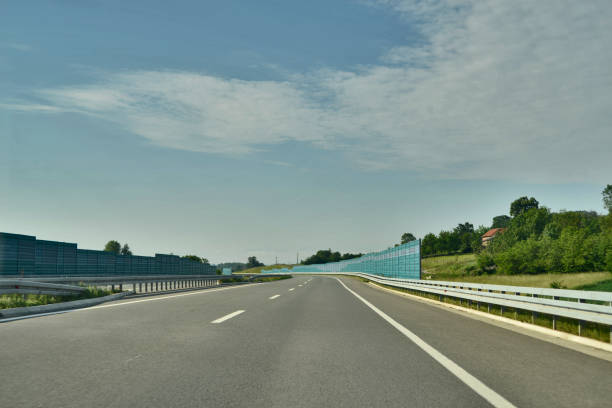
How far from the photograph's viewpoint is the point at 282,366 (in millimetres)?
5812

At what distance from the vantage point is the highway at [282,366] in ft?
14.6

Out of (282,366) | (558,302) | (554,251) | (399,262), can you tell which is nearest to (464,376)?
(282,366)

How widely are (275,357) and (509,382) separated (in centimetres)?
281

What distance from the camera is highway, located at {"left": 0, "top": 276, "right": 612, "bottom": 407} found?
4.45 meters

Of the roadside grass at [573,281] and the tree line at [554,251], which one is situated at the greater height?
the tree line at [554,251]

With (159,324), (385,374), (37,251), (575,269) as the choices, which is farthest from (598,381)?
(575,269)

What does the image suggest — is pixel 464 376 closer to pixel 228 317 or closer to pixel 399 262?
pixel 228 317

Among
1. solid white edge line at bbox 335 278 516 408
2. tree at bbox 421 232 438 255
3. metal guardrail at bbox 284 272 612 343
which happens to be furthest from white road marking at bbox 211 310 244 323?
tree at bbox 421 232 438 255

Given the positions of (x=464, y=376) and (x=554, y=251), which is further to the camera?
(x=554, y=251)

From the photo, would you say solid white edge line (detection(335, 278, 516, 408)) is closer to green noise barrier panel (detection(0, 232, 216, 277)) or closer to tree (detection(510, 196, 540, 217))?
green noise barrier panel (detection(0, 232, 216, 277))

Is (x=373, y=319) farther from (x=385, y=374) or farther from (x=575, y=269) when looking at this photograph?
(x=575, y=269)

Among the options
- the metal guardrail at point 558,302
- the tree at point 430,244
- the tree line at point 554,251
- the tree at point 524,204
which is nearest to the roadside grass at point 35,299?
the metal guardrail at point 558,302

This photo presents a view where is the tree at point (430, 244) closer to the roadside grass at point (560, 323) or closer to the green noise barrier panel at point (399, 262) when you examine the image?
the green noise barrier panel at point (399, 262)

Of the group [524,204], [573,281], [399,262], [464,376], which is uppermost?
[524,204]
